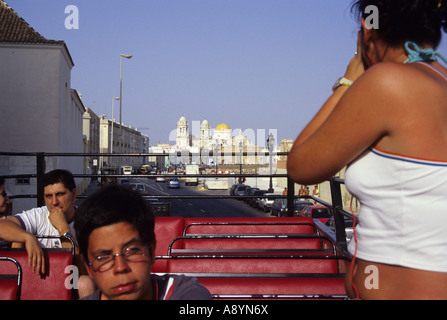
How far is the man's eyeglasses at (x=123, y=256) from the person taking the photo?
5.92 feet

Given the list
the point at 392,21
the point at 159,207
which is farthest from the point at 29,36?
the point at 392,21

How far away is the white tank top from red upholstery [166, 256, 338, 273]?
2.20 meters

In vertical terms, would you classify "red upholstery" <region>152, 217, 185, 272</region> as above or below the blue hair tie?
below

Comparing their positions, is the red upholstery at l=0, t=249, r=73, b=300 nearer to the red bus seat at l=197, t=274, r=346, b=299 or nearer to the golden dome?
the red bus seat at l=197, t=274, r=346, b=299

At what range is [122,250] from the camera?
1.84m

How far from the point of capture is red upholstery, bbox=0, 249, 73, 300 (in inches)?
115

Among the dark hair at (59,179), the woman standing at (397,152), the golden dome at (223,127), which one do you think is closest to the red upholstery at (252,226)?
the dark hair at (59,179)

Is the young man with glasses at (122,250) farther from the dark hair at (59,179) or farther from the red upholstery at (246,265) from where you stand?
the dark hair at (59,179)

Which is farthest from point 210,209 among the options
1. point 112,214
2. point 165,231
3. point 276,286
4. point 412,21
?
point 412,21

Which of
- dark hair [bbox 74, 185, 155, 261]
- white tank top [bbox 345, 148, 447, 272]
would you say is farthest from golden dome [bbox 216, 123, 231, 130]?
white tank top [bbox 345, 148, 447, 272]

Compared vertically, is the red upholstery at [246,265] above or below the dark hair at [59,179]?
below

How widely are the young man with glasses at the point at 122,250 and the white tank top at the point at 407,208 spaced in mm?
813

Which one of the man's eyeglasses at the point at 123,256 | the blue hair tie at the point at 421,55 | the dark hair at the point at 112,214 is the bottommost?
the man's eyeglasses at the point at 123,256
